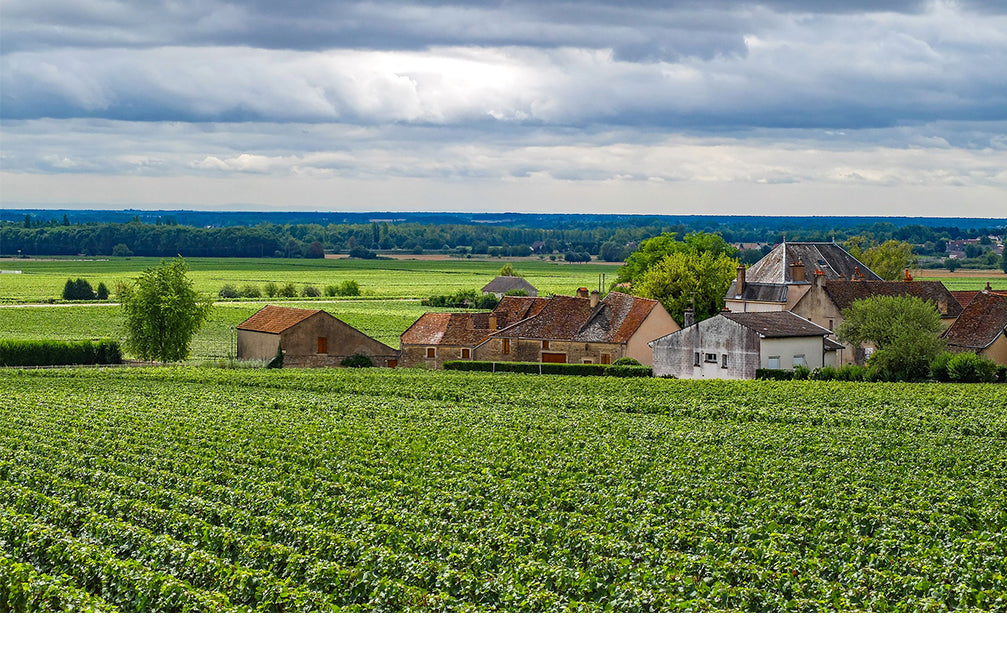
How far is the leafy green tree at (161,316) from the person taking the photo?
76375mm

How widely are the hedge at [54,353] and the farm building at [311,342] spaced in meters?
8.88

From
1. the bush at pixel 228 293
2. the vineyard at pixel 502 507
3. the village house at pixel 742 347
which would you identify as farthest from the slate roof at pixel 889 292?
the bush at pixel 228 293

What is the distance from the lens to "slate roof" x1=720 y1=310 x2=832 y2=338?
62.3m

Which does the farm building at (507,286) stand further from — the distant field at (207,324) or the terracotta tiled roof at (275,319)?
the terracotta tiled roof at (275,319)

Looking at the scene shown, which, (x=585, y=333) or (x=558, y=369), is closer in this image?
(x=558, y=369)

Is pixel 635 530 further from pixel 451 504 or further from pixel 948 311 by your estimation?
pixel 948 311

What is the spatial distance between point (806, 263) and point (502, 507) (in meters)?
63.9

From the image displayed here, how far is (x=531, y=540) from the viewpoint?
70.2 ft

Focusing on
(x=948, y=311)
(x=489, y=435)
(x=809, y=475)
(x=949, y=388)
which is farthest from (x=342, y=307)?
(x=809, y=475)

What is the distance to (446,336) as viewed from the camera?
71875 mm

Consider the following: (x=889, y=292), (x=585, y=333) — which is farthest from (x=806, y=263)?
(x=585, y=333)

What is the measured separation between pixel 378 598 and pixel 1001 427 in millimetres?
28984

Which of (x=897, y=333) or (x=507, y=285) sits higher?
(x=897, y=333)

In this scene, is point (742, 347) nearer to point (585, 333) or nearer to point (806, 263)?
point (585, 333)
